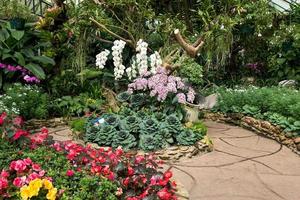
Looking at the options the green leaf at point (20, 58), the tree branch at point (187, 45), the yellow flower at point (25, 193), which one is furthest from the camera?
the green leaf at point (20, 58)

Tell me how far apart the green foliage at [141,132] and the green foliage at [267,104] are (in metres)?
1.09

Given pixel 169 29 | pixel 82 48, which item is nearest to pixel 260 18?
pixel 169 29

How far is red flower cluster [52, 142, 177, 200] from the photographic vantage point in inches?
98.0

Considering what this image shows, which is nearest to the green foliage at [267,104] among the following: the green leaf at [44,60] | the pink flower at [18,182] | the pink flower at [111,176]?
the green leaf at [44,60]

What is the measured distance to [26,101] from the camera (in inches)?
207

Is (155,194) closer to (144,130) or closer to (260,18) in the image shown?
(144,130)

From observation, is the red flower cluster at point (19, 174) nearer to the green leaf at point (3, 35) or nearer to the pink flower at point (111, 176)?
the pink flower at point (111, 176)

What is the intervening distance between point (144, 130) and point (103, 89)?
6.59ft

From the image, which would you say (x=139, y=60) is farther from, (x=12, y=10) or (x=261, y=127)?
(x=12, y=10)

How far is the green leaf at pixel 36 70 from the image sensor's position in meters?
5.64

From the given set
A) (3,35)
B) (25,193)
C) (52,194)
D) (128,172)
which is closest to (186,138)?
(128,172)

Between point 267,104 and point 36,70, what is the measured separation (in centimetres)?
323

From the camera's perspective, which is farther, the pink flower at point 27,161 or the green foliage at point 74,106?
the green foliage at point 74,106

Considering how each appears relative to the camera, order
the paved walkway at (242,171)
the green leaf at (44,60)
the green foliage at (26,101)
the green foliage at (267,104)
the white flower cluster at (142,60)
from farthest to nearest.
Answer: the green leaf at (44,60) → the green foliage at (26,101) → the white flower cluster at (142,60) → the green foliage at (267,104) → the paved walkway at (242,171)
